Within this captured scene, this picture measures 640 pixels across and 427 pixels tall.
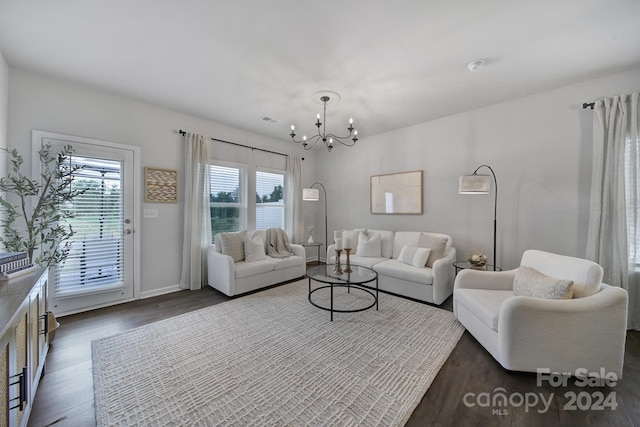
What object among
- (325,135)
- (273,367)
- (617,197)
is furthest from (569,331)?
(325,135)

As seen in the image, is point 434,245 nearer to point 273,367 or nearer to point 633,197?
point 633,197

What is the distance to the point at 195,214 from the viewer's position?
13.1 feet

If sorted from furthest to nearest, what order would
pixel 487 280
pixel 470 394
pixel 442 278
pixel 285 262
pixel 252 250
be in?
1. pixel 285 262
2. pixel 252 250
3. pixel 442 278
4. pixel 487 280
5. pixel 470 394

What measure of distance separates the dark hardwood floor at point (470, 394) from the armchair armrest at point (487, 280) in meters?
0.54

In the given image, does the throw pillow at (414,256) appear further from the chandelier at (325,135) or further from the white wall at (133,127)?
the white wall at (133,127)

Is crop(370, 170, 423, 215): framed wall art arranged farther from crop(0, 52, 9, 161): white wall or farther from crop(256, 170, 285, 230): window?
crop(0, 52, 9, 161): white wall

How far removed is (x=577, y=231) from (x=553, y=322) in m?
1.97

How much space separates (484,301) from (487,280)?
1.45 ft

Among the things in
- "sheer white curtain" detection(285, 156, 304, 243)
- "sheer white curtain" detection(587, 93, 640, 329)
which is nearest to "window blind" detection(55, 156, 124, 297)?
"sheer white curtain" detection(285, 156, 304, 243)

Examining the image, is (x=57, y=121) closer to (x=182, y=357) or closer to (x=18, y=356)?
(x=18, y=356)

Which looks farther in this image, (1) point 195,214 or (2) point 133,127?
(1) point 195,214

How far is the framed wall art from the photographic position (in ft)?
14.7

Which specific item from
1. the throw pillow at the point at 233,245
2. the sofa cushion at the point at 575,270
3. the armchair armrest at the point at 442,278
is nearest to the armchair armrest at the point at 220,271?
the throw pillow at the point at 233,245

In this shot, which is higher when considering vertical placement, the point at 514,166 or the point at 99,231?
the point at 514,166
